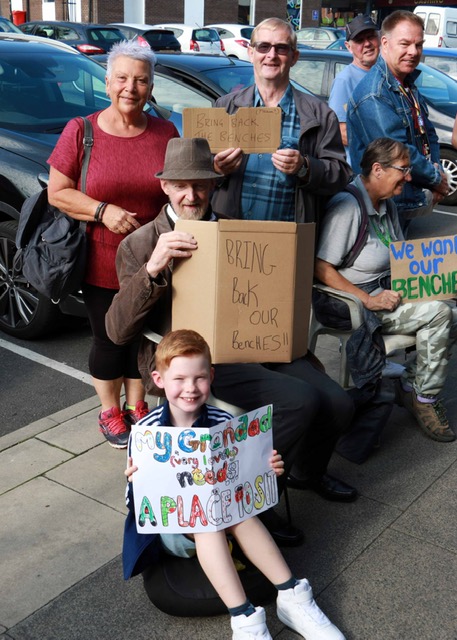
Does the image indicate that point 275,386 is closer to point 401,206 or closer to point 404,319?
point 404,319

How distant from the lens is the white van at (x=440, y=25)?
24.9 meters

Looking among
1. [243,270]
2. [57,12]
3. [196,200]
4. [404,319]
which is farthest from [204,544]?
[57,12]

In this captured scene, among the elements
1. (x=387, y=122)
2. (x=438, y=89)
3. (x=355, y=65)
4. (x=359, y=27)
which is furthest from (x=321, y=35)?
(x=387, y=122)

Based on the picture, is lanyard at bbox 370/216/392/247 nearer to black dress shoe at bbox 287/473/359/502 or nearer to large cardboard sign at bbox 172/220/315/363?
large cardboard sign at bbox 172/220/315/363

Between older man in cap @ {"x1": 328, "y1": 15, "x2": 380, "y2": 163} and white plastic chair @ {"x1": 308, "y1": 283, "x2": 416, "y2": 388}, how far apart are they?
2667 millimetres

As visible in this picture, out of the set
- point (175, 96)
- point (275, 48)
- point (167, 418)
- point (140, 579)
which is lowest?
point (140, 579)

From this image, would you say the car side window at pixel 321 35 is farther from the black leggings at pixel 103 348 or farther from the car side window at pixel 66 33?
the black leggings at pixel 103 348

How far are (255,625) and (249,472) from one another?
498mm

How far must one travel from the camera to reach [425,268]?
4.27 m

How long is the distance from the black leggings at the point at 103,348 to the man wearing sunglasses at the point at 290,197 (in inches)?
27.0

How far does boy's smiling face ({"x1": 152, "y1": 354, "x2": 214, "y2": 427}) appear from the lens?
2869 millimetres

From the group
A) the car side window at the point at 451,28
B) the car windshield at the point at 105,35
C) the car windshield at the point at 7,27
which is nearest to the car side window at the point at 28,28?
the car windshield at the point at 7,27

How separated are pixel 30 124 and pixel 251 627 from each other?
4.10m

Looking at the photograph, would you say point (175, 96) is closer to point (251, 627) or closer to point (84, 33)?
point (251, 627)
